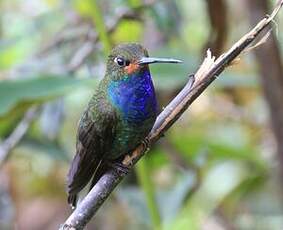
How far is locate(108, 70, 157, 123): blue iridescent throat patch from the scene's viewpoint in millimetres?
1971

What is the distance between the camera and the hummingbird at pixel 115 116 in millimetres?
1977

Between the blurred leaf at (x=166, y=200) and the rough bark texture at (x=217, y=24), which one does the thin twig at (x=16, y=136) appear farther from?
the rough bark texture at (x=217, y=24)

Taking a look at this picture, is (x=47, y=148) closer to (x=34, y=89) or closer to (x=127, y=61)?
(x=34, y=89)

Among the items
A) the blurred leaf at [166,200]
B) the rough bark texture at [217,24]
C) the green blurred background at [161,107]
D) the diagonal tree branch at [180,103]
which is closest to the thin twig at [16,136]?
the green blurred background at [161,107]

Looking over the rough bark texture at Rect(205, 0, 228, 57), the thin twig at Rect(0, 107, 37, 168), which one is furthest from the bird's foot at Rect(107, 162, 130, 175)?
the thin twig at Rect(0, 107, 37, 168)

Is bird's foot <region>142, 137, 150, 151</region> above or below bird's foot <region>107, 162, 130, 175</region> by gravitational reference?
above

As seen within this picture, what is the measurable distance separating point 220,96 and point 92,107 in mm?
2894

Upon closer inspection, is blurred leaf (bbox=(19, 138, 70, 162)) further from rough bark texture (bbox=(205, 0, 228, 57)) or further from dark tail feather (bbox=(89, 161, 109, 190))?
dark tail feather (bbox=(89, 161, 109, 190))

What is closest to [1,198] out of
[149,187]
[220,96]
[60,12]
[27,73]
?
[27,73]

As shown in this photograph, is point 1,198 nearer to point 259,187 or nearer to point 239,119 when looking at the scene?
point 259,187

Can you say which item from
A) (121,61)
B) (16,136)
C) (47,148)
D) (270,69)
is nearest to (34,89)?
(16,136)

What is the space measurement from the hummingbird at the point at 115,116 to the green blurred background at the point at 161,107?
1.32ft

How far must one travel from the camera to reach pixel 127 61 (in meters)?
1.98

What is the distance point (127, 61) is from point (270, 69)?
115cm
